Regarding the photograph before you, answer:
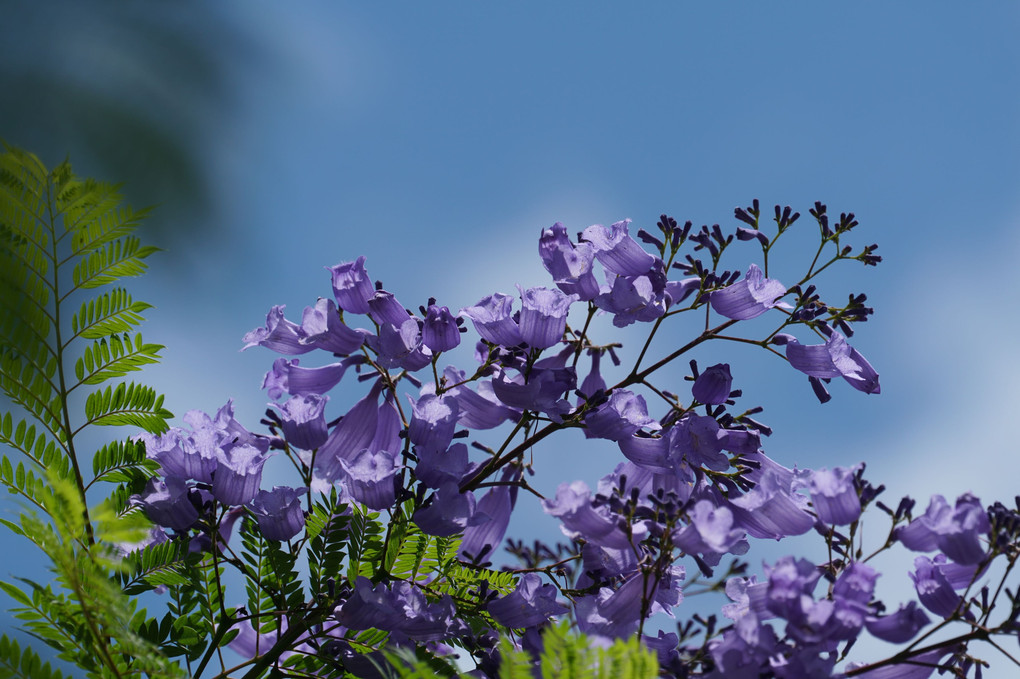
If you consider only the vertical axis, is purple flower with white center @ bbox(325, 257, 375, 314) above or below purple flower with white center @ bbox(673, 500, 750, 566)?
above

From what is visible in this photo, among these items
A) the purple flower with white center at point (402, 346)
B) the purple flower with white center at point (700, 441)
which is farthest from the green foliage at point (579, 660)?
the purple flower with white center at point (402, 346)

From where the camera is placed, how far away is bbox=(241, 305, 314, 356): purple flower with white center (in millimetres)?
1941

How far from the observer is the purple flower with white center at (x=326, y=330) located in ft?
6.31

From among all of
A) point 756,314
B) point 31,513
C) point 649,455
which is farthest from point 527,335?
point 31,513

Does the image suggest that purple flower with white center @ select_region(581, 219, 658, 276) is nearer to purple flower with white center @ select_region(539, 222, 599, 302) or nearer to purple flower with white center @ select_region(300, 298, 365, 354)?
purple flower with white center @ select_region(539, 222, 599, 302)

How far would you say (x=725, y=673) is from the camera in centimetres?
141

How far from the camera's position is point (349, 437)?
6.31 ft

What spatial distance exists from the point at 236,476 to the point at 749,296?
1126 mm

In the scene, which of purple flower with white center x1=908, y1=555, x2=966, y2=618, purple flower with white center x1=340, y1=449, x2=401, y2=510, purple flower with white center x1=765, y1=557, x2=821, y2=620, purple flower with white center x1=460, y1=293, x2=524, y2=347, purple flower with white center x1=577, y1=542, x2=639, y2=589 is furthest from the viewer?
purple flower with white center x1=460, y1=293, x2=524, y2=347

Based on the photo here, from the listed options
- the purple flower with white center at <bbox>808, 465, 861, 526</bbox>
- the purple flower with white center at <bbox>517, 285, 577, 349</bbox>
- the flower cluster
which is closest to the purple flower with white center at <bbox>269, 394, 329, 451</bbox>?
the flower cluster

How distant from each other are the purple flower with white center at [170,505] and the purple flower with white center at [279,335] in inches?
14.2

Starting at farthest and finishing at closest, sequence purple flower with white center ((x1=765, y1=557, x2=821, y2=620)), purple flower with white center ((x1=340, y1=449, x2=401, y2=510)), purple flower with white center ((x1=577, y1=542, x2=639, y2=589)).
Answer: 1. purple flower with white center ((x1=577, y1=542, x2=639, y2=589))
2. purple flower with white center ((x1=340, y1=449, x2=401, y2=510))
3. purple flower with white center ((x1=765, y1=557, x2=821, y2=620))

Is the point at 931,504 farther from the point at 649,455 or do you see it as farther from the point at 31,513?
the point at 31,513

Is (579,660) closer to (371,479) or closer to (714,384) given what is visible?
(371,479)
